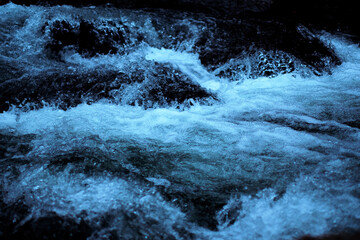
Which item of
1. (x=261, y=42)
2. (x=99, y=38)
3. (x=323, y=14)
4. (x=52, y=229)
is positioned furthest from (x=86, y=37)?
(x=323, y=14)

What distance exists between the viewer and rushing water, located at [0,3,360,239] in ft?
5.72

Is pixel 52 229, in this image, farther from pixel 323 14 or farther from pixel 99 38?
Result: pixel 323 14

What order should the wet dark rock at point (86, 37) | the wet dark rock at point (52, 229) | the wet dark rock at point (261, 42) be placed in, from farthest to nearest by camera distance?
the wet dark rock at point (86, 37)
the wet dark rock at point (261, 42)
the wet dark rock at point (52, 229)

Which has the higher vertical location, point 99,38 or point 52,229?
point 99,38

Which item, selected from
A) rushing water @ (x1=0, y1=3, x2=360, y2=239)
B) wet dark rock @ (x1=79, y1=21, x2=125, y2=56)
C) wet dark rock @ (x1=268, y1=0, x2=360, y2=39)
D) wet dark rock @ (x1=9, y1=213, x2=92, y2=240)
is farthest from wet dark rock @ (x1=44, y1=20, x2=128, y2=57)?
wet dark rock @ (x1=268, y1=0, x2=360, y2=39)

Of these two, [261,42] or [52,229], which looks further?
[261,42]

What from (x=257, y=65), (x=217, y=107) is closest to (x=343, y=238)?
(x=217, y=107)

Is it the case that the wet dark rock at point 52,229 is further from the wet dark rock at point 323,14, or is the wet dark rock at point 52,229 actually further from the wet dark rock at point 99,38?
the wet dark rock at point 323,14

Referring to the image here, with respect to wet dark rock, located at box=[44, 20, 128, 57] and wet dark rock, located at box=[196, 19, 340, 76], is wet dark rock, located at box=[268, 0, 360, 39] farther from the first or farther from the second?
wet dark rock, located at box=[44, 20, 128, 57]

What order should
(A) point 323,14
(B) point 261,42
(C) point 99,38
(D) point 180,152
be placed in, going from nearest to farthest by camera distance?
(D) point 180,152
(B) point 261,42
(C) point 99,38
(A) point 323,14

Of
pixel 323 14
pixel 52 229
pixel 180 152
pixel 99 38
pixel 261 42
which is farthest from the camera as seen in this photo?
pixel 323 14

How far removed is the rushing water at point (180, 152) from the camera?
5.72 feet

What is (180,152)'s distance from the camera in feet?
8.35

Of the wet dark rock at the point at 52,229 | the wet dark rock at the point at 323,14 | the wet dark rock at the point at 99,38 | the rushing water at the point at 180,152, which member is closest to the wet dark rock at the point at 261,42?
the rushing water at the point at 180,152
